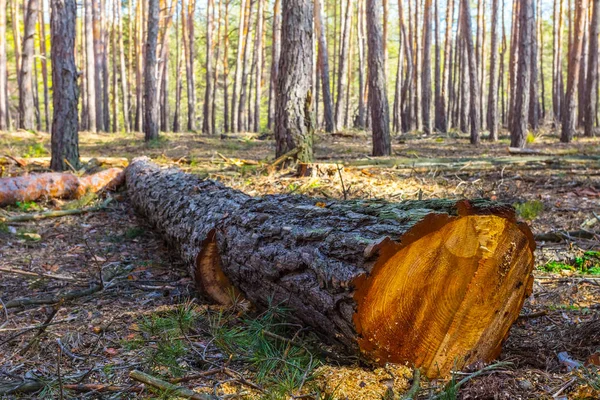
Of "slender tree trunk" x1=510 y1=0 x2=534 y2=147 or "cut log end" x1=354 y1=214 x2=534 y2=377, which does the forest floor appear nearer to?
"cut log end" x1=354 y1=214 x2=534 y2=377

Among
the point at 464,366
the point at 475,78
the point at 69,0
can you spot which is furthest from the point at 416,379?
the point at 475,78

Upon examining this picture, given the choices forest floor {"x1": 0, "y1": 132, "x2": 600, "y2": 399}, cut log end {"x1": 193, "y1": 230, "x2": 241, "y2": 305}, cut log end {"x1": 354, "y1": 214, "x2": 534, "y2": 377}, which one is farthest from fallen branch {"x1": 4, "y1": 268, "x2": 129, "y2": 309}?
cut log end {"x1": 354, "y1": 214, "x2": 534, "y2": 377}

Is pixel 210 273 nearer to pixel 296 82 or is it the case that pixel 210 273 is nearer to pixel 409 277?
pixel 409 277

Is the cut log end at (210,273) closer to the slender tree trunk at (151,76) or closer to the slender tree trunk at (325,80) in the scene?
the slender tree trunk at (151,76)

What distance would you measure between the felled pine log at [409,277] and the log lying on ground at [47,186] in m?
5.14

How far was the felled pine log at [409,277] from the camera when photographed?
220cm

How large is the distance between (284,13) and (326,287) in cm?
555

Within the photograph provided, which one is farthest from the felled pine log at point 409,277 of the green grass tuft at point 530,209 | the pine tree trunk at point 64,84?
the pine tree trunk at point 64,84

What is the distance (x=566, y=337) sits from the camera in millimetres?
2590

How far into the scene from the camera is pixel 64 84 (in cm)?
817

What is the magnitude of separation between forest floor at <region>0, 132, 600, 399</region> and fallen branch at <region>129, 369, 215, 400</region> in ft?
0.10

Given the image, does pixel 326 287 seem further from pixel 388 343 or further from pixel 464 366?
pixel 464 366

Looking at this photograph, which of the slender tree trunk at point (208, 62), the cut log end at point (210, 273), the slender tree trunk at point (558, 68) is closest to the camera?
the cut log end at point (210, 273)

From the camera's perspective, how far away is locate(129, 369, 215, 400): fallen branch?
2.03 metres
